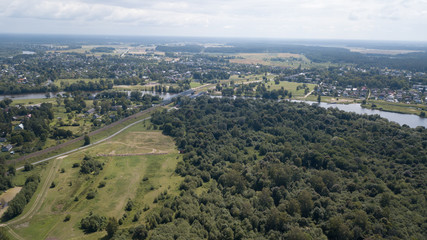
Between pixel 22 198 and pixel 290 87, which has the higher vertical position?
pixel 290 87

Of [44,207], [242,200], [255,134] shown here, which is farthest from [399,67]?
[44,207]

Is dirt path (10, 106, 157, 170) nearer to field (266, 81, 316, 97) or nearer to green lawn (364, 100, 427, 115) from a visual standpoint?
field (266, 81, 316, 97)

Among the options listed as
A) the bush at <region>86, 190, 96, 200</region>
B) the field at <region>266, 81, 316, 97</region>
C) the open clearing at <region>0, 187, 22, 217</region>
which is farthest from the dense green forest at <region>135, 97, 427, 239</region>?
the field at <region>266, 81, 316, 97</region>

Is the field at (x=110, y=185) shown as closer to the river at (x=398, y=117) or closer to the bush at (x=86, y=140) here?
the bush at (x=86, y=140)

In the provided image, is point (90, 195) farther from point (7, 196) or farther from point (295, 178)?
point (295, 178)

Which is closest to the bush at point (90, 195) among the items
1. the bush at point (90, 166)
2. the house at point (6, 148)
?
the bush at point (90, 166)

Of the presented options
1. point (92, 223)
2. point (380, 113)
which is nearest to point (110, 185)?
point (92, 223)
